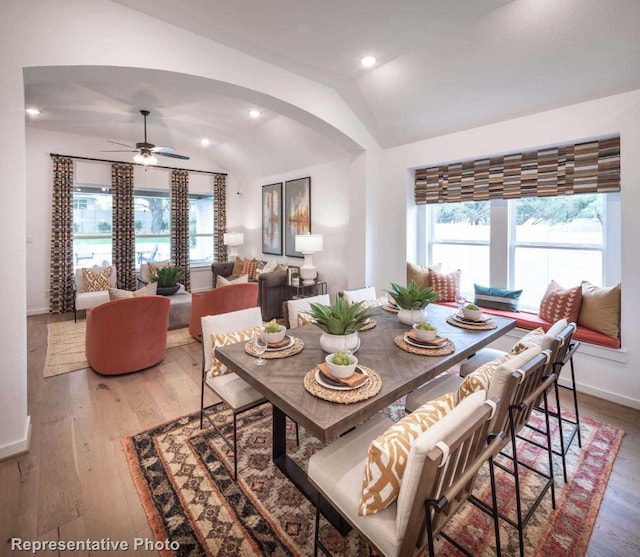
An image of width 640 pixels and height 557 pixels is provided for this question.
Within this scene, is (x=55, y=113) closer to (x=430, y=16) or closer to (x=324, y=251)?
(x=324, y=251)

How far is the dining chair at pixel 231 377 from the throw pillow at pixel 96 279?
4.16 meters

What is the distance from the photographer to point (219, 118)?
5.03 metres

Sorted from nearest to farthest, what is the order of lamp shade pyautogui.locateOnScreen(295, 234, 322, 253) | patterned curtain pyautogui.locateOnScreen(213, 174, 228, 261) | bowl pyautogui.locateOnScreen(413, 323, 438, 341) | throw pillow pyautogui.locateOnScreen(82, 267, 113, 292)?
bowl pyautogui.locateOnScreen(413, 323, 438, 341), lamp shade pyautogui.locateOnScreen(295, 234, 322, 253), throw pillow pyautogui.locateOnScreen(82, 267, 113, 292), patterned curtain pyautogui.locateOnScreen(213, 174, 228, 261)


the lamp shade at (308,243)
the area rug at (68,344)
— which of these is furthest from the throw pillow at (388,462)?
the lamp shade at (308,243)

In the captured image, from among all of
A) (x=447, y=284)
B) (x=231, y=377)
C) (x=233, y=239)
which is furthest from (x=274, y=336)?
(x=233, y=239)

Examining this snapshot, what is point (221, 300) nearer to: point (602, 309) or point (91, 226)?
point (602, 309)

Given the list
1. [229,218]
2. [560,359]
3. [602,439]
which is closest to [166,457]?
[560,359]

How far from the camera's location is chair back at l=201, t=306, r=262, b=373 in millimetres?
2307

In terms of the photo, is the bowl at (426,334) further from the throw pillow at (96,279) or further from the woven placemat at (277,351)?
the throw pillow at (96,279)

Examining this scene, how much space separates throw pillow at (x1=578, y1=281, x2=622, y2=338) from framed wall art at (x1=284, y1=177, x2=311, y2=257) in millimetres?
3964

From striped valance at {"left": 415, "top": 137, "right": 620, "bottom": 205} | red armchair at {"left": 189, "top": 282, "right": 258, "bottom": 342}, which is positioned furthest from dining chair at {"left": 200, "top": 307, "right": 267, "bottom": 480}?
striped valance at {"left": 415, "top": 137, "right": 620, "bottom": 205}

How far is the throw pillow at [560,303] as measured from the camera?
10.2 feet

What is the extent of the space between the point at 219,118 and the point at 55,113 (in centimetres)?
232

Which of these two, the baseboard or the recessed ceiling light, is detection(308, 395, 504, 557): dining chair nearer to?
the baseboard
